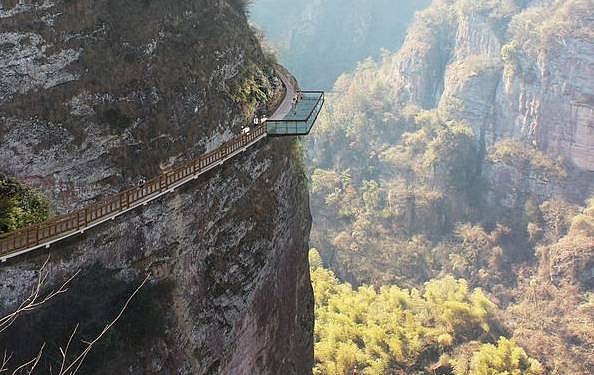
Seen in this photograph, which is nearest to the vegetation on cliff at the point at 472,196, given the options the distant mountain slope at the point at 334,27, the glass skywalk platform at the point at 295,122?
the glass skywalk platform at the point at 295,122

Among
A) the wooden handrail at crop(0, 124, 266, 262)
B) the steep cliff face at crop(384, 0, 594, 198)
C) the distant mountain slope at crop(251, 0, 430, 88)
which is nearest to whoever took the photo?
the wooden handrail at crop(0, 124, 266, 262)

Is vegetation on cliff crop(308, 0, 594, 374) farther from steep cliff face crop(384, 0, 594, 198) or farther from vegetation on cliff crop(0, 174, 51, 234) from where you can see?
vegetation on cliff crop(0, 174, 51, 234)

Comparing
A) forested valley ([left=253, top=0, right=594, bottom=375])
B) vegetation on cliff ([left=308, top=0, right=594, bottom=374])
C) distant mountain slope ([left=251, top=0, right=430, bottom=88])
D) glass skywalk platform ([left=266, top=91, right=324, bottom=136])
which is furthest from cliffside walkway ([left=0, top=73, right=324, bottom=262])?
distant mountain slope ([left=251, top=0, right=430, bottom=88])

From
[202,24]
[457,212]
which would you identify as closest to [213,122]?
[202,24]

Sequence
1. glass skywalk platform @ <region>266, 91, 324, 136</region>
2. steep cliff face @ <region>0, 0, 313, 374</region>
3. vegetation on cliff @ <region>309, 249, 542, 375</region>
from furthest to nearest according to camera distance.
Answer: vegetation on cliff @ <region>309, 249, 542, 375</region>, glass skywalk platform @ <region>266, 91, 324, 136</region>, steep cliff face @ <region>0, 0, 313, 374</region>

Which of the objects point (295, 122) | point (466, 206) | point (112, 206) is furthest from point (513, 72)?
point (112, 206)

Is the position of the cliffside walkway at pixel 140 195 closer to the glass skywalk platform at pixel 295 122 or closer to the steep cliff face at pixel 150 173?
the glass skywalk platform at pixel 295 122

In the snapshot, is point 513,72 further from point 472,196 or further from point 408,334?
point 408,334
